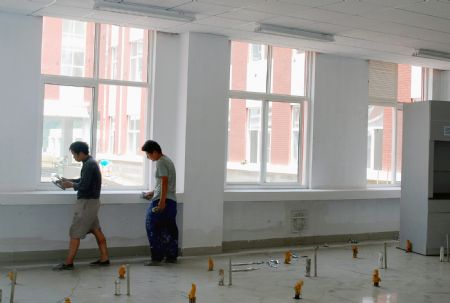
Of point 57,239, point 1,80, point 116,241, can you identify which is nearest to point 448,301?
point 116,241

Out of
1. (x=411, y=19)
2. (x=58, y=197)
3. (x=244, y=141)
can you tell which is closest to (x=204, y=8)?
(x=411, y=19)

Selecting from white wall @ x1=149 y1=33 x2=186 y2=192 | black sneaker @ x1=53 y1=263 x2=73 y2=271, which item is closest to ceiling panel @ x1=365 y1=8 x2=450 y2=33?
white wall @ x1=149 y1=33 x2=186 y2=192

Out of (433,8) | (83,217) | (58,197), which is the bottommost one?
(83,217)

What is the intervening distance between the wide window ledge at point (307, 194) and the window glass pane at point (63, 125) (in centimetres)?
207

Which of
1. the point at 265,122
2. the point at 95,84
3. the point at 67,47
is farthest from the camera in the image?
the point at 265,122

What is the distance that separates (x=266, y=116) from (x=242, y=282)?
10.4 feet

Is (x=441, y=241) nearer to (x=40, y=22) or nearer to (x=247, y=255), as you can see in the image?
(x=247, y=255)

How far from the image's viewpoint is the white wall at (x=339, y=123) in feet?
29.5

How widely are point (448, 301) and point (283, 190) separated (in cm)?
330

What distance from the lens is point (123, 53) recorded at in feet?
25.1

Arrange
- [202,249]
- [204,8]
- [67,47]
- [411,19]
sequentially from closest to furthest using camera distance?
1. [204,8]
2. [411,19]
3. [67,47]
4. [202,249]

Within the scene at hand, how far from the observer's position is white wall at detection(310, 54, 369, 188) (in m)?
8.98

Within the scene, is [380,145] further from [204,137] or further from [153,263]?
[153,263]

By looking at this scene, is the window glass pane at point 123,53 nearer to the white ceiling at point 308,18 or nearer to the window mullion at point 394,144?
the white ceiling at point 308,18
